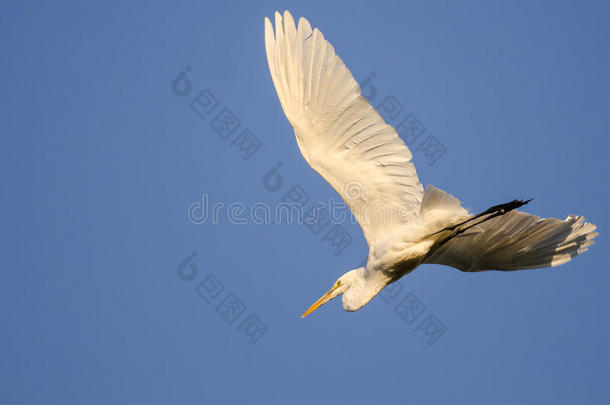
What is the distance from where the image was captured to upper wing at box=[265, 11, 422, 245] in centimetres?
763

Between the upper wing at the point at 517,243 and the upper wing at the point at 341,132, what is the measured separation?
0.66 metres

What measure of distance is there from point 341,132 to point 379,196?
0.79m

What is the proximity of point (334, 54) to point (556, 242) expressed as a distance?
298 cm

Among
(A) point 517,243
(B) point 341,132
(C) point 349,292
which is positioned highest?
(B) point 341,132

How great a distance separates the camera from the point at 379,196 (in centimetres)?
799

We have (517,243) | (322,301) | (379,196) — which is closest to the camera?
(517,243)

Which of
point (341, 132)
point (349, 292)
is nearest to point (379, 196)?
point (341, 132)

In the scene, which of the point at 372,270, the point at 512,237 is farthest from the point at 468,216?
the point at 372,270

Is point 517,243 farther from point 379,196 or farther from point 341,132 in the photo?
point 341,132

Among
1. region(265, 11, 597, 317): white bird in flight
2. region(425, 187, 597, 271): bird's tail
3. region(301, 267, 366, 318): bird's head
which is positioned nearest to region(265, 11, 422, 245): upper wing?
region(265, 11, 597, 317): white bird in flight

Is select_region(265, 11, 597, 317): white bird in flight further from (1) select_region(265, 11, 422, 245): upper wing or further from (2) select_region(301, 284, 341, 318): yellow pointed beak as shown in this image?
(2) select_region(301, 284, 341, 318): yellow pointed beak

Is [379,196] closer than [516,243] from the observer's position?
No

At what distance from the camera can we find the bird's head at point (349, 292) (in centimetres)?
776

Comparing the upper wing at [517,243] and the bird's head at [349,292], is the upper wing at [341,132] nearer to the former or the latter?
the bird's head at [349,292]
